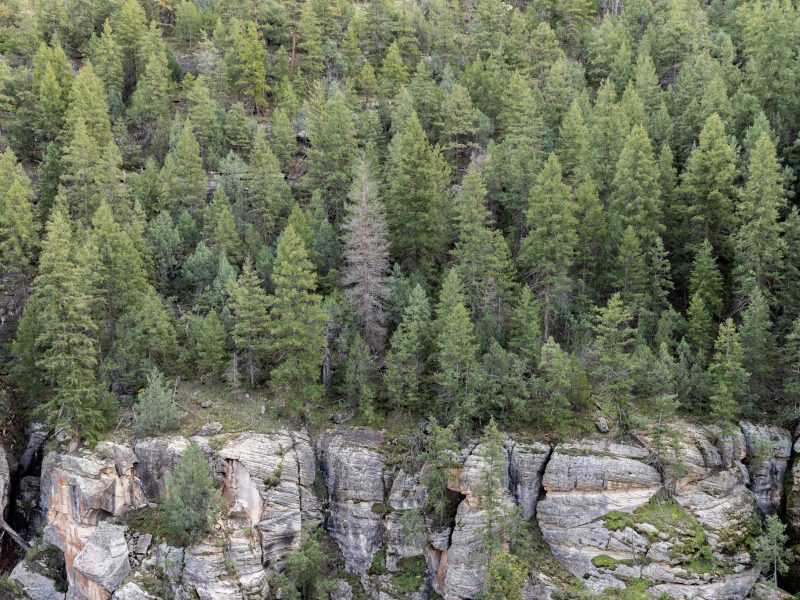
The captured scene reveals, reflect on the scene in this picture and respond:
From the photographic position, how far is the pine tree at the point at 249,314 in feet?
141

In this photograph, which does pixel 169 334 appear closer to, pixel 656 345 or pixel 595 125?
pixel 656 345

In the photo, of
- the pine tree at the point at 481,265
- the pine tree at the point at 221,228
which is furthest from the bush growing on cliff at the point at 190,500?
the pine tree at the point at 481,265

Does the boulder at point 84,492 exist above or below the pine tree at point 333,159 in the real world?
below

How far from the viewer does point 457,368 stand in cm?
4084

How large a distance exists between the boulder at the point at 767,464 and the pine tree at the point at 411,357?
1735cm

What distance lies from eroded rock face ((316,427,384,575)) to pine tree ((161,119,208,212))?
2148 centimetres

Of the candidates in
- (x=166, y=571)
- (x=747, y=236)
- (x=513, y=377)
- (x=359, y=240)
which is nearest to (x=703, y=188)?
(x=747, y=236)

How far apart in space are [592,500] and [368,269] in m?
18.0

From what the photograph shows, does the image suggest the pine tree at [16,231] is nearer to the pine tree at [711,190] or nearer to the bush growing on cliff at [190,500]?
the bush growing on cliff at [190,500]

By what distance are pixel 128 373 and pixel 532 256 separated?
24436 millimetres

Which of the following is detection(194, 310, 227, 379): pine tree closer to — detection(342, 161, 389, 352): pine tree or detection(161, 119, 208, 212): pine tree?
detection(342, 161, 389, 352): pine tree

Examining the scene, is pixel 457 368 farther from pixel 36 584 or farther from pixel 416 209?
pixel 36 584

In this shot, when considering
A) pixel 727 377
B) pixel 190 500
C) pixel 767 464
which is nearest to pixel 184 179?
pixel 190 500

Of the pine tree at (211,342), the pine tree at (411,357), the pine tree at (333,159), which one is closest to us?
the pine tree at (411,357)
